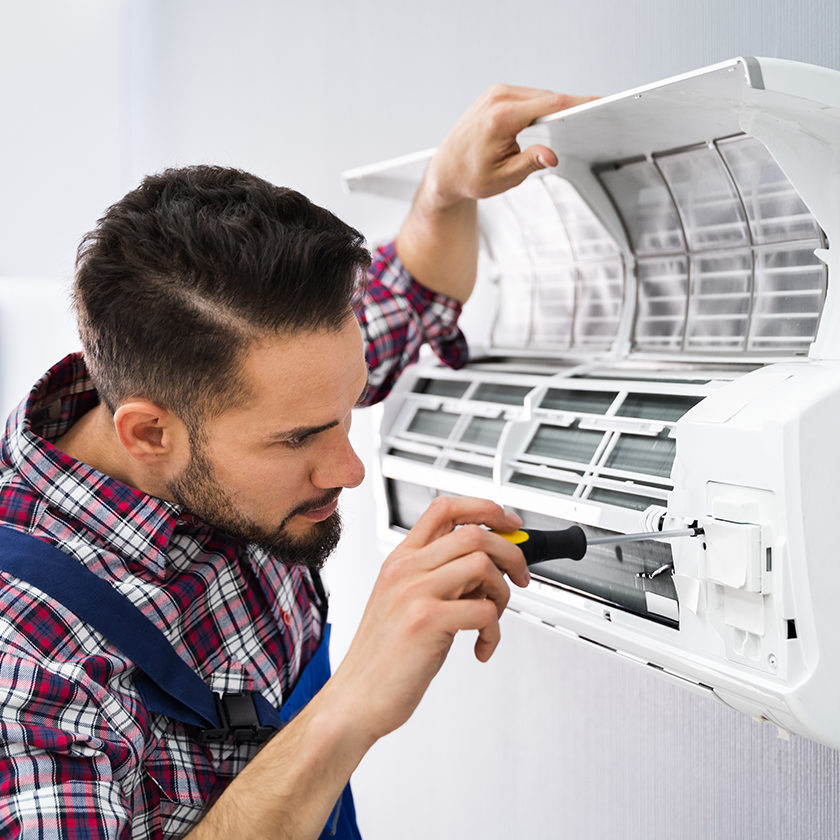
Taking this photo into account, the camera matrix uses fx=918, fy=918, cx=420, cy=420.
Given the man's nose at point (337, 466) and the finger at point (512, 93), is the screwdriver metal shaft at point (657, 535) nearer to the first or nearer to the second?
the man's nose at point (337, 466)

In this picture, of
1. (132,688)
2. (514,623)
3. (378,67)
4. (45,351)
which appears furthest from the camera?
(45,351)

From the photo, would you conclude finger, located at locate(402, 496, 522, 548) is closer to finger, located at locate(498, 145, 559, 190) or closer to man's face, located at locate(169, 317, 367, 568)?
man's face, located at locate(169, 317, 367, 568)

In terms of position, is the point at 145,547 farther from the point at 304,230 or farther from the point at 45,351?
the point at 45,351

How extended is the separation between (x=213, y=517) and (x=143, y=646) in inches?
5.9

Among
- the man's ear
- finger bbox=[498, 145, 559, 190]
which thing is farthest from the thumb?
the man's ear

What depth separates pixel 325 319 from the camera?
92cm

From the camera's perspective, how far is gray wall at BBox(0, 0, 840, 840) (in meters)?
1.15

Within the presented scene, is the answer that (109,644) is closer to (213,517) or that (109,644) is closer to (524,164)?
(213,517)

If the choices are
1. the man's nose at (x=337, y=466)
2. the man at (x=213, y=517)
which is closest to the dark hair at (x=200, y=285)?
the man at (x=213, y=517)

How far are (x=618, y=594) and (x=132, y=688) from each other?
0.48 m

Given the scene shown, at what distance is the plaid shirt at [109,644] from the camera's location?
761 millimetres

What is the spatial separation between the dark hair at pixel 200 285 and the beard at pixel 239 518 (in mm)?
61

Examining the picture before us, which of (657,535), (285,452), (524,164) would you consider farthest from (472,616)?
(524,164)

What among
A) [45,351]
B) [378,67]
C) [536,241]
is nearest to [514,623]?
[536,241]
